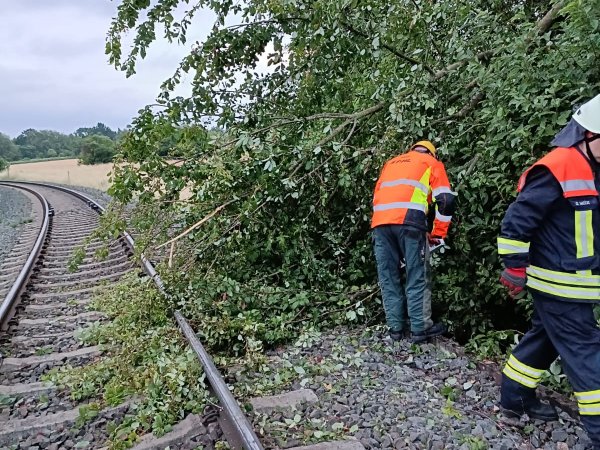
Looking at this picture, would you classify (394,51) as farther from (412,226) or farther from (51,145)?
(51,145)

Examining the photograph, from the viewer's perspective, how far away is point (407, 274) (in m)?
4.38

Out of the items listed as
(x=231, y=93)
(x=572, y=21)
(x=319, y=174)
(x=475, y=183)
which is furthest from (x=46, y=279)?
(x=572, y=21)

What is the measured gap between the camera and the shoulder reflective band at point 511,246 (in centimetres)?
284

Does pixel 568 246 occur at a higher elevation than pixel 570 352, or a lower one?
higher

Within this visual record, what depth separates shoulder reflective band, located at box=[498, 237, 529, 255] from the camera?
284 centimetres

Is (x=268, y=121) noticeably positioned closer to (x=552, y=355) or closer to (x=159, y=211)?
(x=159, y=211)

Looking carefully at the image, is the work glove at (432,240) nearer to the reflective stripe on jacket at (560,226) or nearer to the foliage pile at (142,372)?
the reflective stripe on jacket at (560,226)

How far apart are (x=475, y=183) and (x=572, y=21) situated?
4.51ft

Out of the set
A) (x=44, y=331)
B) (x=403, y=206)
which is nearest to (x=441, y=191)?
(x=403, y=206)

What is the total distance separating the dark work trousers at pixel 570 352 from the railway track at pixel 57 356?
1230 mm

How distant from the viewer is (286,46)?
18.8 feet

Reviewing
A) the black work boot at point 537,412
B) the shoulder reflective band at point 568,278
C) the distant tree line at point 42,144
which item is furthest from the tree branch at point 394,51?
the distant tree line at point 42,144

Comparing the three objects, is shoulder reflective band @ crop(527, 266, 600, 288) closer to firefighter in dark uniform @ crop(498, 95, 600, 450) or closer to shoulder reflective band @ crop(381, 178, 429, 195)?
firefighter in dark uniform @ crop(498, 95, 600, 450)

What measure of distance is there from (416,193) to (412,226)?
285 mm
